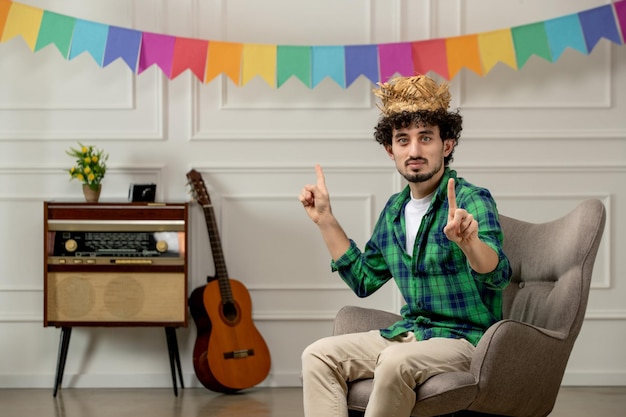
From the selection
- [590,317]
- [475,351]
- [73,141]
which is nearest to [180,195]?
[73,141]

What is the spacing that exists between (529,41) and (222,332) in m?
1.89

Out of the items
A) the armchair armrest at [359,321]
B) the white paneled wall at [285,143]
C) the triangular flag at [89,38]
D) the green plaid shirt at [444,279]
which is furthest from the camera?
the white paneled wall at [285,143]

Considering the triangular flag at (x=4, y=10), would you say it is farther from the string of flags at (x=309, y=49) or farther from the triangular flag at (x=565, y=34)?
the triangular flag at (x=565, y=34)

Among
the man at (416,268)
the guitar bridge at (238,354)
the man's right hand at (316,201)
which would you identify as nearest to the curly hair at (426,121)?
the man at (416,268)

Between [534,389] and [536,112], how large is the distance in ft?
7.20

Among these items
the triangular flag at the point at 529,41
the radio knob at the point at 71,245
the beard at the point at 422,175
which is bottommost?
the radio knob at the point at 71,245

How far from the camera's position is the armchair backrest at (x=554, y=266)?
2584 millimetres

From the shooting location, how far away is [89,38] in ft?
13.4

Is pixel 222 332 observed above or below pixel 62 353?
above

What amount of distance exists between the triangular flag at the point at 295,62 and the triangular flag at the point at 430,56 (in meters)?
0.48

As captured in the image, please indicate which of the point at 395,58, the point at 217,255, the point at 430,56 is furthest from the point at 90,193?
the point at 430,56

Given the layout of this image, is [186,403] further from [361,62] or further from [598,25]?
[598,25]

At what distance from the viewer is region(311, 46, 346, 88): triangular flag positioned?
417cm

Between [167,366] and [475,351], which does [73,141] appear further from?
[475,351]
